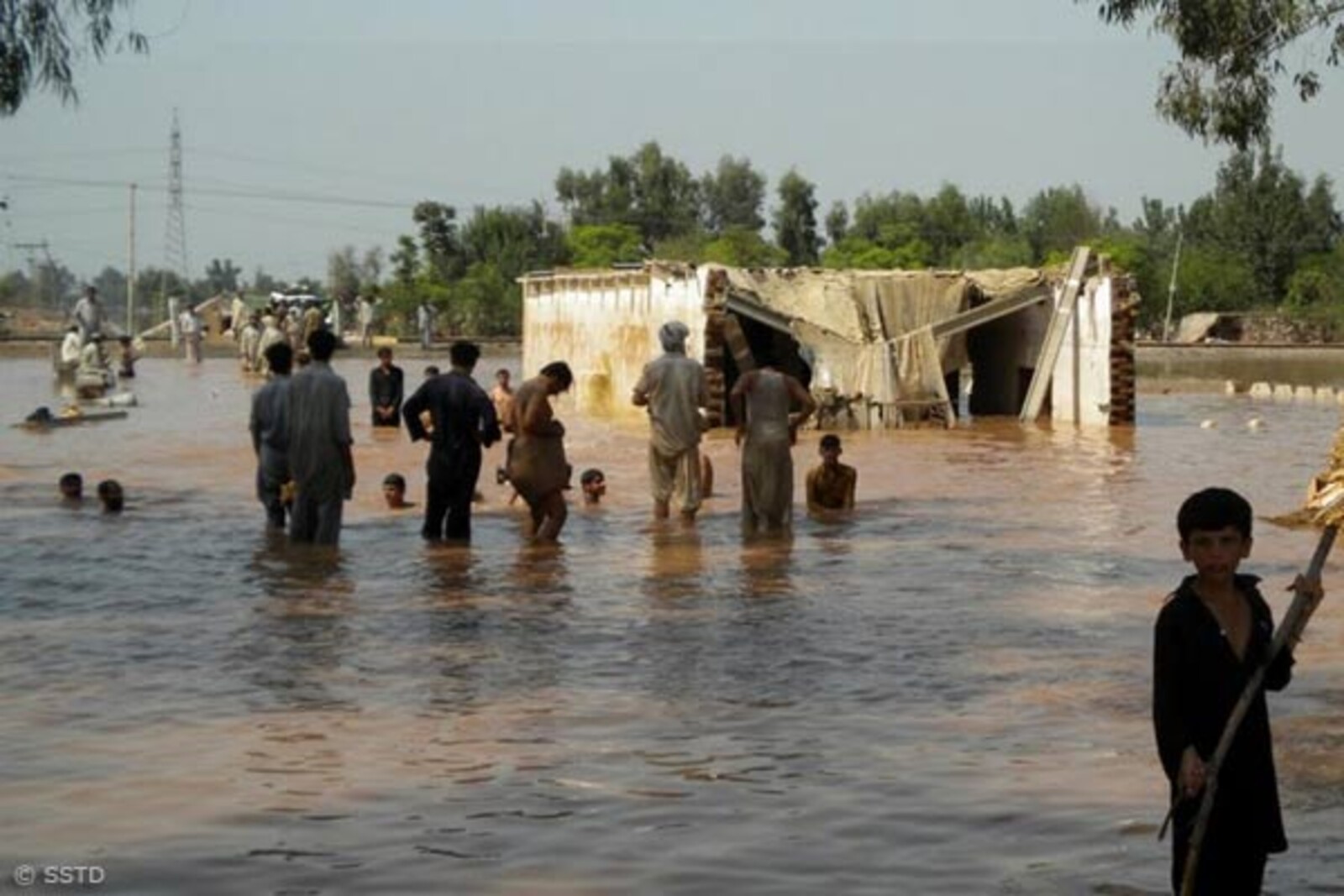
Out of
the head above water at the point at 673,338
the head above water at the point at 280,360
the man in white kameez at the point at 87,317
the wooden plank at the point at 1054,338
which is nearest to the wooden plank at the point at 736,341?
the wooden plank at the point at 1054,338

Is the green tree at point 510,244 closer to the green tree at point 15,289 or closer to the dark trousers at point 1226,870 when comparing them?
the green tree at point 15,289

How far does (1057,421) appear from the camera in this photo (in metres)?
32.1

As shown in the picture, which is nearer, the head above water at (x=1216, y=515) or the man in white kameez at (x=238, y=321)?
the head above water at (x=1216, y=515)

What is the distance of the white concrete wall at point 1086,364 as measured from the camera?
30.3 metres

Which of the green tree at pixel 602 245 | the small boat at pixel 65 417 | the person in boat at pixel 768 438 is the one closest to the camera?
the person in boat at pixel 768 438

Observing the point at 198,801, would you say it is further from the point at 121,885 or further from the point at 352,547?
the point at 352,547

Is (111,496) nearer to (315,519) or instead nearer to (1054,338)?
(315,519)

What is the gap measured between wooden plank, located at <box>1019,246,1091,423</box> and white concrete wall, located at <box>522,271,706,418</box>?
17.5ft

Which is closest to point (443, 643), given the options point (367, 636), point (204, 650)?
point (367, 636)

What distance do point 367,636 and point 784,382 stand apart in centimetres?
481

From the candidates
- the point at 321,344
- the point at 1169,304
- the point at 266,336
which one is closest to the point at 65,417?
the point at 266,336

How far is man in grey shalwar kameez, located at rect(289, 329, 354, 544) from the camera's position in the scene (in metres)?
13.7

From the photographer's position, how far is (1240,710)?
197 inches

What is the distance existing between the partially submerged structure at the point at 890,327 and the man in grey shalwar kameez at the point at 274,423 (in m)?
14.3
